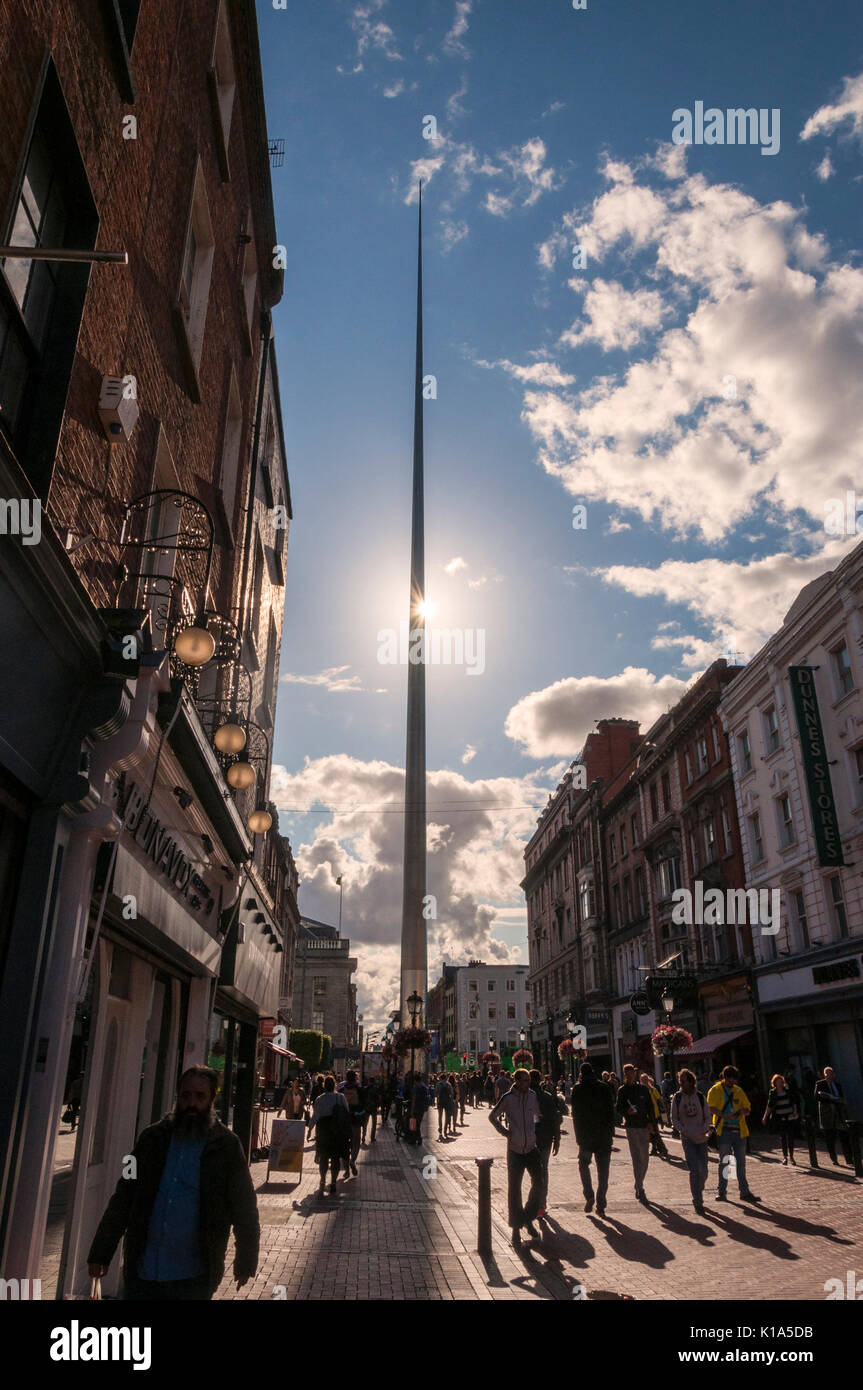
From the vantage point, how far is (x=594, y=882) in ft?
172

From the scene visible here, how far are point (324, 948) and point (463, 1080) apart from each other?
3470 cm

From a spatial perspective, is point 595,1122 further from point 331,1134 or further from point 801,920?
point 801,920

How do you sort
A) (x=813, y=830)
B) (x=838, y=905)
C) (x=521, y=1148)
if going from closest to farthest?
1. (x=521, y=1148)
2. (x=813, y=830)
3. (x=838, y=905)

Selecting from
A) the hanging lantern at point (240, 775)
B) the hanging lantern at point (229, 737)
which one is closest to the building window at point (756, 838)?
the hanging lantern at point (240, 775)

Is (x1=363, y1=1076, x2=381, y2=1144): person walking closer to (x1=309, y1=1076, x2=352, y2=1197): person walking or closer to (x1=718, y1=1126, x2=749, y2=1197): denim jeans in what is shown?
(x1=309, y1=1076, x2=352, y2=1197): person walking

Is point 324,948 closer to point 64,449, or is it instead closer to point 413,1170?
point 413,1170

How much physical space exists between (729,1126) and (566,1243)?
14.0 feet

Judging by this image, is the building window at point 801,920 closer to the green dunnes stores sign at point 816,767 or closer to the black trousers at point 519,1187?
the green dunnes stores sign at point 816,767

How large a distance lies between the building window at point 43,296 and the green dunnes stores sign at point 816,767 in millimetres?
23054

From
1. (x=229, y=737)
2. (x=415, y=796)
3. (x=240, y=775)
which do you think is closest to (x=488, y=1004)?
(x=415, y=796)

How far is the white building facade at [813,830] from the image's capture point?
2378 cm

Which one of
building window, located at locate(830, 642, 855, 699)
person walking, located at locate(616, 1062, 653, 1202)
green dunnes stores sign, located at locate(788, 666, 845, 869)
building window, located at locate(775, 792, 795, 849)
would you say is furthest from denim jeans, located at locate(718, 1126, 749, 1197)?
building window, located at locate(775, 792, 795, 849)

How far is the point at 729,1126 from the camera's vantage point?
43.2ft

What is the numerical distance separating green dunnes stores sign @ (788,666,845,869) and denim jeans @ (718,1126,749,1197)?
12523mm
